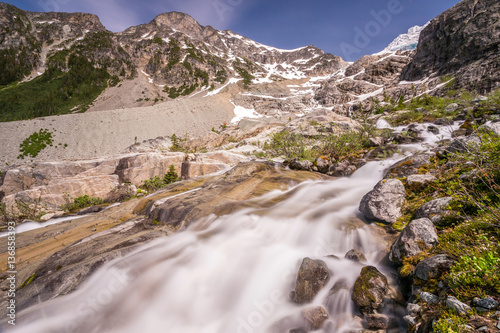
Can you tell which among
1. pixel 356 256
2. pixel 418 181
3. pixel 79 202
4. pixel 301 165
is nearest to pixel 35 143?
pixel 79 202

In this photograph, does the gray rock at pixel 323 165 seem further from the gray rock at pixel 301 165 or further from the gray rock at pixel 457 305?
the gray rock at pixel 457 305

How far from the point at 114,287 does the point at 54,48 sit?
14134 centimetres

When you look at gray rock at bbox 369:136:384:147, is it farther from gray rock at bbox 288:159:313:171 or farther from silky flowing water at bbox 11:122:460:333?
silky flowing water at bbox 11:122:460:333

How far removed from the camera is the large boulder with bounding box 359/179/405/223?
5879 mm

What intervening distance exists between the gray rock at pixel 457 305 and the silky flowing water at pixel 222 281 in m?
1.87

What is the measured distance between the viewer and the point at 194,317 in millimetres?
4176

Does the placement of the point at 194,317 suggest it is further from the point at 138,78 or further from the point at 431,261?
the point at 138,78

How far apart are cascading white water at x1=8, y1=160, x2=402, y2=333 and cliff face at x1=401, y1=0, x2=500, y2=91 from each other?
34184 mm

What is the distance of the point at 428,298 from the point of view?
9.65 feet

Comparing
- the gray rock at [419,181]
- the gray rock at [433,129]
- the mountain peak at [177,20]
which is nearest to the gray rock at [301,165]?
the gray rock at [419,181]

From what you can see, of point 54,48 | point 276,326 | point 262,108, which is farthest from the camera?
point 54,48

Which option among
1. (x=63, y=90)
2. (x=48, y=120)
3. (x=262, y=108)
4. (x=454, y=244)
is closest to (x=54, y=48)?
(x=63, y=90)

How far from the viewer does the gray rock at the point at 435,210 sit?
4543 mm

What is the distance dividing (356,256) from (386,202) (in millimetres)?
2142
